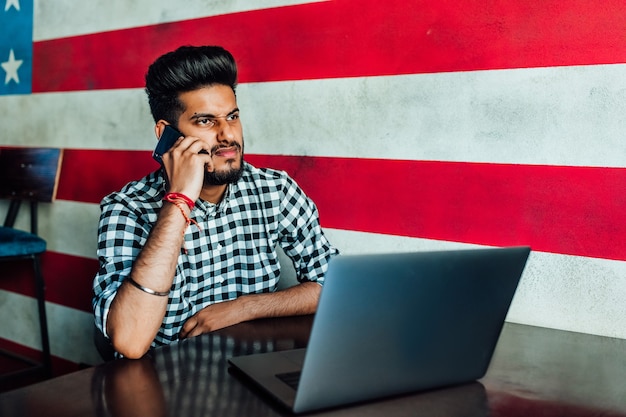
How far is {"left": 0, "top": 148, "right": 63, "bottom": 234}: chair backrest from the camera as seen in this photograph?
2.62 meters

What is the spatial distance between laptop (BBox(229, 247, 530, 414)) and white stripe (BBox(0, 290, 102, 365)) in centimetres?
211

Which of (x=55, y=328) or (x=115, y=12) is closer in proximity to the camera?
(x=115, y=12)

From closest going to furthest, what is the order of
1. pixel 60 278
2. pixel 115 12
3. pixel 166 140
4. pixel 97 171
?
pixel 166 140, pixel 115 12, pixel 97 171, pixel 60 278

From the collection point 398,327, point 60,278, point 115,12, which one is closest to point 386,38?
point 398,327

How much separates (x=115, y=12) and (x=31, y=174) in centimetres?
85

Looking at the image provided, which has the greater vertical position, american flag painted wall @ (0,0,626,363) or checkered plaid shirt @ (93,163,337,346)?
american flag painted wall @ (0,0,626,363)

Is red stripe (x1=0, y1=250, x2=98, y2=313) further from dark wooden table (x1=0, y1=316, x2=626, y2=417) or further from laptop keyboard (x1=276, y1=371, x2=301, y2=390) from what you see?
laptop keyboard (x1=276, y1=371, x2=301, y2=390)

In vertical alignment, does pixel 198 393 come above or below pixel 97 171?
below

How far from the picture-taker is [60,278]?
2.85 meters

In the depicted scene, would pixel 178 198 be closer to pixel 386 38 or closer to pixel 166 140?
pixel 166 140

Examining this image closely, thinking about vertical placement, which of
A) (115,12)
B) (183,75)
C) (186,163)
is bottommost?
(186,163)

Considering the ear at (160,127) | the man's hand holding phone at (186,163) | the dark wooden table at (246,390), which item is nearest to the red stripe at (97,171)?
the ear at (160,127)

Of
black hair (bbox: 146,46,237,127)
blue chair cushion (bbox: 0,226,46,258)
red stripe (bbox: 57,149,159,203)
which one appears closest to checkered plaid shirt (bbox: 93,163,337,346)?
black hair (bbox: 146,46,237,127)

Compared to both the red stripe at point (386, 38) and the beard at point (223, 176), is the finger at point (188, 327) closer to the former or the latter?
the beard at point (223, 176)
